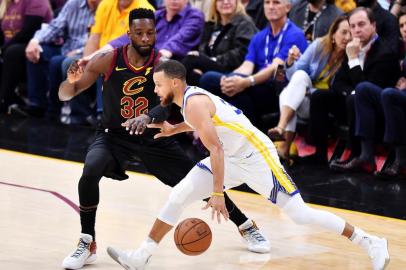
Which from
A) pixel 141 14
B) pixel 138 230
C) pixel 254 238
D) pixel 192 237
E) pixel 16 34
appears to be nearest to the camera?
pixel 192 237

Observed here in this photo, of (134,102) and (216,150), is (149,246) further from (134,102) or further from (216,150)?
(134,102)

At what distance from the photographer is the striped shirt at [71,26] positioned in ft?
38.2

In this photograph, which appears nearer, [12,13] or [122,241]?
[122,241]

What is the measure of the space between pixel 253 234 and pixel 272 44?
12.7 feet

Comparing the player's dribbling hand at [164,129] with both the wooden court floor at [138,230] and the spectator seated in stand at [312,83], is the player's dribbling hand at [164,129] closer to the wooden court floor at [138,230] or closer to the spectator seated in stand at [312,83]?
the wooden court floor at [138,230]

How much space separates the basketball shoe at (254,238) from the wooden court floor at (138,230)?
0.06 m

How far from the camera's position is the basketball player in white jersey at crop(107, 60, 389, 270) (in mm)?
5500

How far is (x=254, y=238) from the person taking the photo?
629 cm

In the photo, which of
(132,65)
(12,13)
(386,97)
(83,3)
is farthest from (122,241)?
(12,13)

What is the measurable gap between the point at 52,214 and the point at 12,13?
587 centimetres

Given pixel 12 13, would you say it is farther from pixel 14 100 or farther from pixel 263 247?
pixel 263 247

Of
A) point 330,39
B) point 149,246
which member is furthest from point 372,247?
point 330,39

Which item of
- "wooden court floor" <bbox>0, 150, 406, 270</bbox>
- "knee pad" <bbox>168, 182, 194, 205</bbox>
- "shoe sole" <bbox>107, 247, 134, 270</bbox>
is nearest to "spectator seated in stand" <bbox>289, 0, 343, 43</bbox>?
"wooden court floor" <bbox>0, 150, 406, 270</bbox>

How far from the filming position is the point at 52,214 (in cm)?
705
